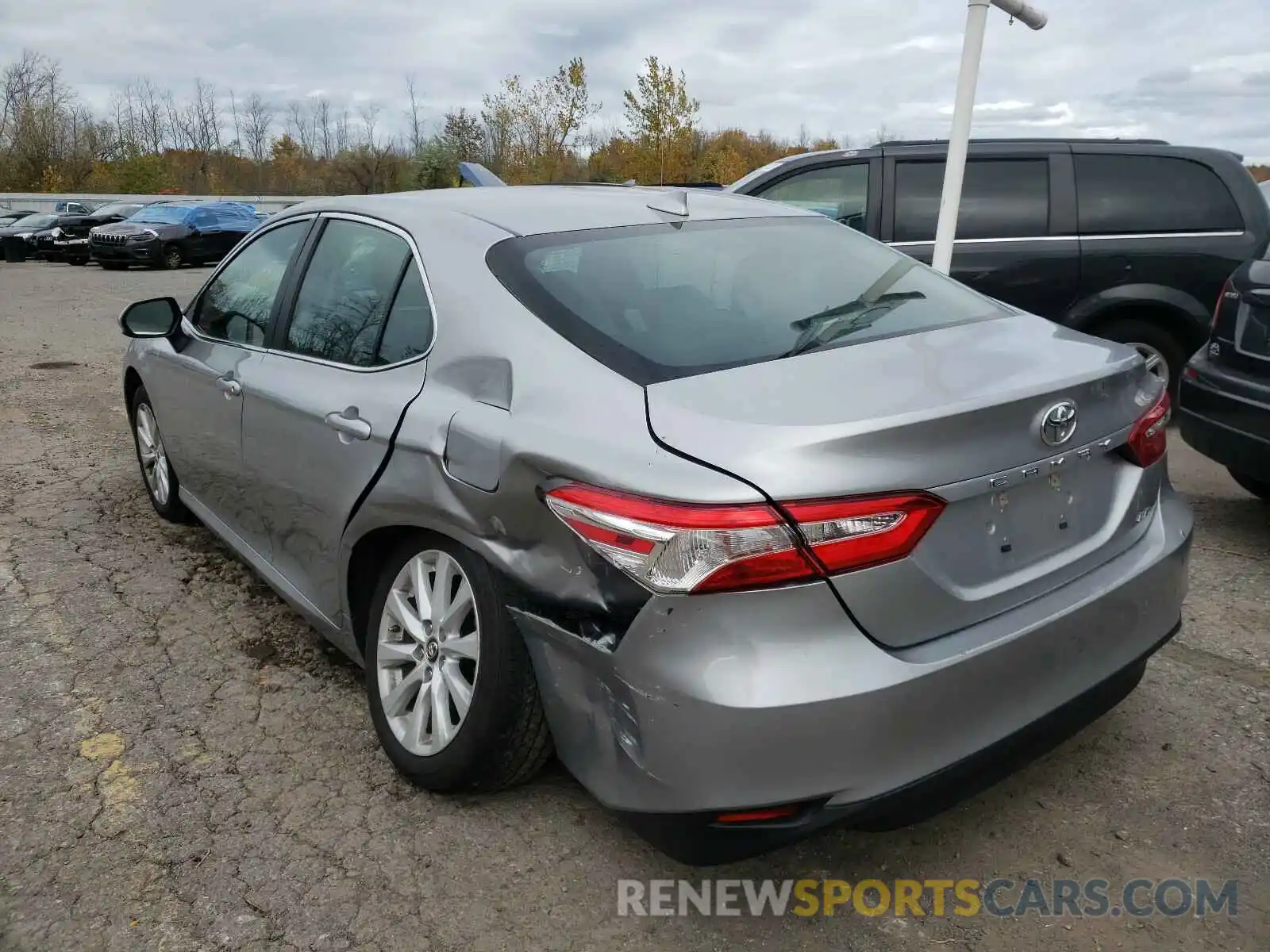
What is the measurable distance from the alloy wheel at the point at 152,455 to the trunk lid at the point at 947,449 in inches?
135

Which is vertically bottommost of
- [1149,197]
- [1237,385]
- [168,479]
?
[168,479]

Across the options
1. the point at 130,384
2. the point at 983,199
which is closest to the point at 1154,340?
the point at 983,199

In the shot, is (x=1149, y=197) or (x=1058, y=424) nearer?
(x=1058, y=424)

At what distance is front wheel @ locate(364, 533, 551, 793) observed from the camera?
2352mm

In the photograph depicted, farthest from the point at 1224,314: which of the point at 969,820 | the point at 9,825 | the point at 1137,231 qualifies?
the point at 9,825

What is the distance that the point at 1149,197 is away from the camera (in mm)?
6523

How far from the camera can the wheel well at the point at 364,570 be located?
2.77 m

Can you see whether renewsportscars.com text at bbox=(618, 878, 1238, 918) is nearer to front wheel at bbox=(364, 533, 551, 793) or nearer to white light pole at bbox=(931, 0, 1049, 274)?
front wheel at bbox=(364, 533, 551, 793)

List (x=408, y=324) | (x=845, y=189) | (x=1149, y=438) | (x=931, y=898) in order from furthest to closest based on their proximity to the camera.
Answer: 1. (x=845, y=189)
2. (x=408, y=324)
3. (x=1149, y=438)
4. (x=931, y=898)

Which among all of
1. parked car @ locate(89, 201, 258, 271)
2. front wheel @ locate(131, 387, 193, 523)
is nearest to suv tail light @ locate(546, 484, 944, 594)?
front wheel @ locate(131, 387, 193, 523)

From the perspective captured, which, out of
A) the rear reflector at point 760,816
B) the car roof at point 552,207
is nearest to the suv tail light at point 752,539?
the rear reflector at point 760,816

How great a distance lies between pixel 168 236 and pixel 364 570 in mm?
22634

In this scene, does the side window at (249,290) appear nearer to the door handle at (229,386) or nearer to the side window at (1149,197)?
the door handle at (229,386)

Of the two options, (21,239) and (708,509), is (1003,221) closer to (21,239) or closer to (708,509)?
(708,509)
